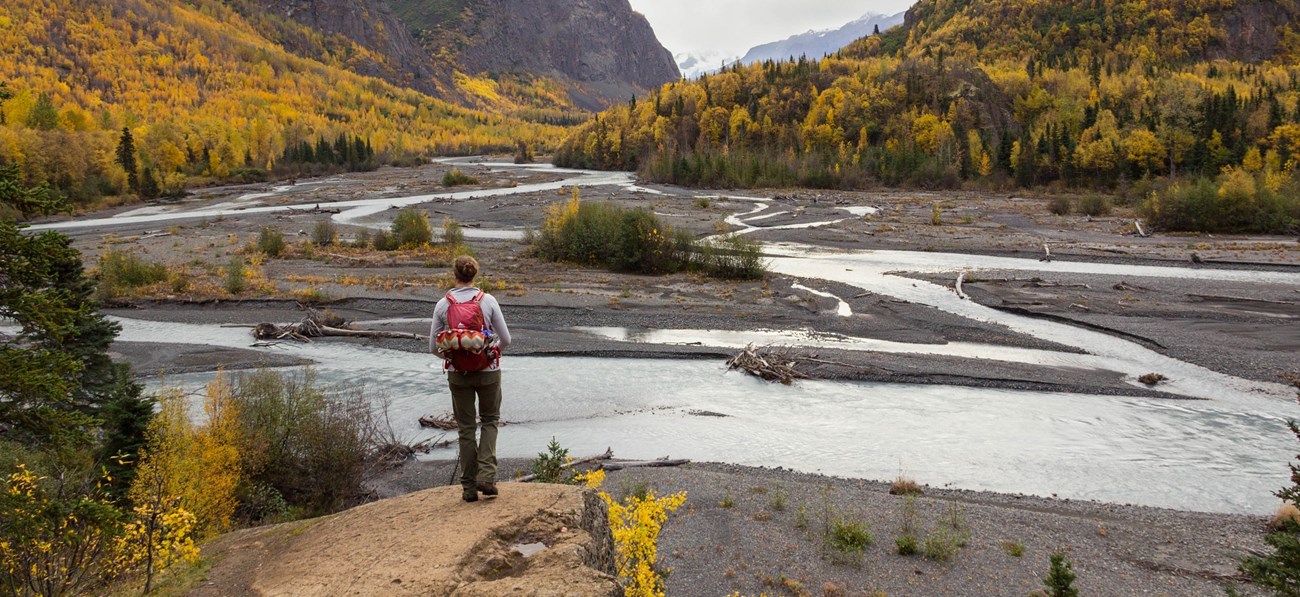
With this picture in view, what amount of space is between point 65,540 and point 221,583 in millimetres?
2111

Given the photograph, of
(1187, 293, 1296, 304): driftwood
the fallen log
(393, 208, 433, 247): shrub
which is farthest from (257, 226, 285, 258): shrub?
(1187, 293, 1296, 304): driftwood

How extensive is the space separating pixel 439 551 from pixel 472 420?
1.46 metres

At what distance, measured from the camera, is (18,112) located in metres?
89.8

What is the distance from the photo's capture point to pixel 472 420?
689cm

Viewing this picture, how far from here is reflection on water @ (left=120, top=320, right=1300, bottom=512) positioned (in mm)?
14320

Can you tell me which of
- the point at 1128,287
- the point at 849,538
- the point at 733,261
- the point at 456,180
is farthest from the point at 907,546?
the point at 456,180

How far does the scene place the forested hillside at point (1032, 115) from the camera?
224 ft

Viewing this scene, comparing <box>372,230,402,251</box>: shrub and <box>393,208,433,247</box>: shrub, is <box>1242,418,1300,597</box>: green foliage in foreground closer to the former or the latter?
<box>393,208,433,247</box>: shrub

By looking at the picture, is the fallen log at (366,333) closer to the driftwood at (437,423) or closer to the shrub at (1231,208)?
the driftwood at (437,423)

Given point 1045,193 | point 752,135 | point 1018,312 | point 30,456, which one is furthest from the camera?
point 752,135

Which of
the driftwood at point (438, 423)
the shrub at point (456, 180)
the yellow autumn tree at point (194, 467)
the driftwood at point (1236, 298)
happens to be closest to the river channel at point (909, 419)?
the driftwood at point (438, 423)

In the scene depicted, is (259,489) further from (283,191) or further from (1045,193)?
(283,191)

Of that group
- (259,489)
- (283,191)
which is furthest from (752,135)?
(259,489)

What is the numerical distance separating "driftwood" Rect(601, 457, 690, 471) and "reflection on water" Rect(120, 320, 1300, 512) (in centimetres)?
95
